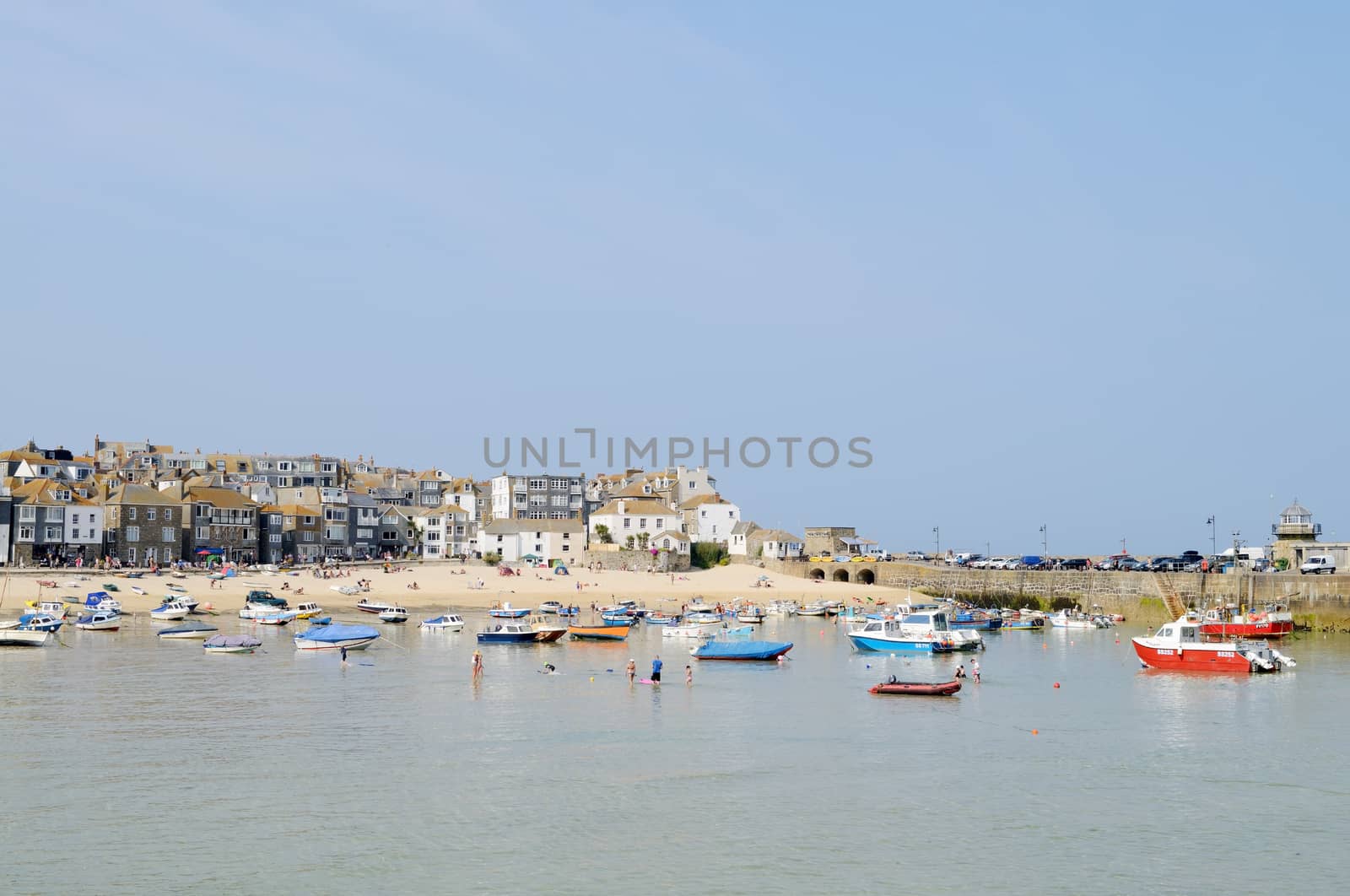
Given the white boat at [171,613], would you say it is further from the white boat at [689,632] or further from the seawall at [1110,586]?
the seawall at [1110,586]

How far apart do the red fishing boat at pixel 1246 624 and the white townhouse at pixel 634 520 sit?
199ft

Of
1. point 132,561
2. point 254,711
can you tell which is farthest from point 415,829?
point 132,561

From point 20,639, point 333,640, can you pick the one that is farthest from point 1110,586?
point 20,639

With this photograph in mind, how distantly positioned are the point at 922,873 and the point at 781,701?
21.4 m

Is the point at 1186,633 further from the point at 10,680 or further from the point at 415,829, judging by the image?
the point at 10,680

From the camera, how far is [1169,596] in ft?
266

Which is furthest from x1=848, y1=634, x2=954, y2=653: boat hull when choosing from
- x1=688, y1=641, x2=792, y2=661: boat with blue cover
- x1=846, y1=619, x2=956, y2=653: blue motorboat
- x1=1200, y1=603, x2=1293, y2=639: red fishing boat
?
x1=1200, y1=603, x2=1293, y2=639: red fishing boat

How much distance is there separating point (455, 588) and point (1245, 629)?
190ft

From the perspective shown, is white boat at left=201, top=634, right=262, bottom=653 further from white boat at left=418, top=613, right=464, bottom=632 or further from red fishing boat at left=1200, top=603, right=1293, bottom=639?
red fishing boat at left=1200, top=603, right=1293, bottom=639

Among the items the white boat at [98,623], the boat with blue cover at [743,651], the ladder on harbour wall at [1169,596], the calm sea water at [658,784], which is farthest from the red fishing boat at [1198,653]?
the white boat at [98,623]

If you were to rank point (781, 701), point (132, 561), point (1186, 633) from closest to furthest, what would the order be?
point (781, 701), point (1186, 633), point (132, 561)

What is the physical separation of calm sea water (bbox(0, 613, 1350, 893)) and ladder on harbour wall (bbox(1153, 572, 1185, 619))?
23.5 m

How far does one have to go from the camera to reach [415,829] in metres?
28.4

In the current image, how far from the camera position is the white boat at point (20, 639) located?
6197 cm
